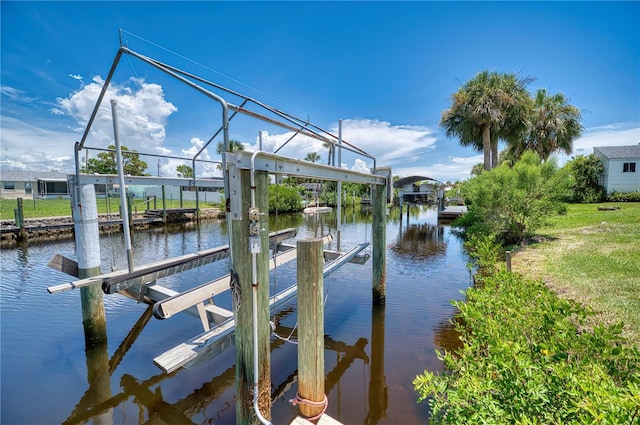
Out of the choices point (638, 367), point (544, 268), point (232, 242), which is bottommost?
point (544, 268)

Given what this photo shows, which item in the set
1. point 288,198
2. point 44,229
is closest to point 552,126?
point 288,198

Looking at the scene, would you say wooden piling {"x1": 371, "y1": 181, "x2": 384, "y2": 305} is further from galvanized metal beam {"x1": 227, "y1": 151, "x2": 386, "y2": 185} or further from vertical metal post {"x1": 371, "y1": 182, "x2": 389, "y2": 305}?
galvanized metal beam {"x1": 227, "y1": 151, "x2": 386, "y2": 185}

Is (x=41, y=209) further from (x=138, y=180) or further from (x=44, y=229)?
(x=138, y=180)

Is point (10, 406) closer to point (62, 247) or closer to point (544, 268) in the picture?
point (544, 268)

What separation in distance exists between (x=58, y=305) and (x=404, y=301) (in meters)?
8.82

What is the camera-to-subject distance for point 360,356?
5738mm

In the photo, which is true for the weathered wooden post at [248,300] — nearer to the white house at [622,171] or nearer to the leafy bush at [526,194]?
the leafy bush at [526,194]

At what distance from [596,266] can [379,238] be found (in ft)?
20.0

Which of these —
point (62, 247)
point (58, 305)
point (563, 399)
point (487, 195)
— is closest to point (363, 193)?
point (487, 195)

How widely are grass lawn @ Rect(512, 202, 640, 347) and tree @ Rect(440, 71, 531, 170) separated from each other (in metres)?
9.20

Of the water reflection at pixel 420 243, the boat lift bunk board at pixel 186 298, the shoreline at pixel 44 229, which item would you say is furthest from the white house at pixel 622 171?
the shoreline at pixel 44 229

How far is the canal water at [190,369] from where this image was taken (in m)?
4.33

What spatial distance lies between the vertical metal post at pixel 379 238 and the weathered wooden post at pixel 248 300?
451 cm

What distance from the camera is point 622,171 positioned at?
25.3 metres
